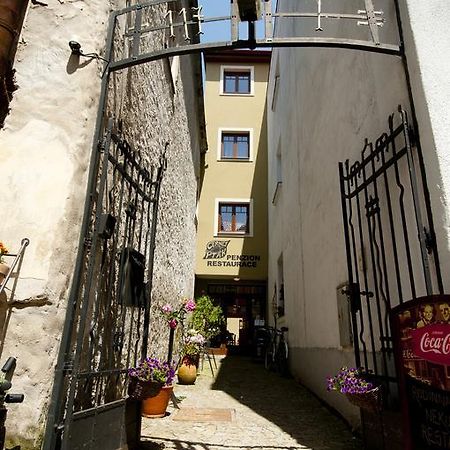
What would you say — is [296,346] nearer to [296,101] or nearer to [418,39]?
[296,101]

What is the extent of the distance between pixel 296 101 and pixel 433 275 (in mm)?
6116

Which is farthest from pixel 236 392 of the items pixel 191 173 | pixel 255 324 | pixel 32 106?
pixel 255 324

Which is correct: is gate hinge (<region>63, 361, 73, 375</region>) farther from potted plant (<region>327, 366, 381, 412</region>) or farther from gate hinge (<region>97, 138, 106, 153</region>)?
potted plant (<region>327, 366, 381, 412</region>)

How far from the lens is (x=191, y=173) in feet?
32.9

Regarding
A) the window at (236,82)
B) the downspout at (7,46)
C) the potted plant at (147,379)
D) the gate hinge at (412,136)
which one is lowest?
the potted plant at (147,379)

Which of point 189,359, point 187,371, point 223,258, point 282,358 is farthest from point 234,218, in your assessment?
point 187,371

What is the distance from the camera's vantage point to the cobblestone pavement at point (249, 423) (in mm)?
3266

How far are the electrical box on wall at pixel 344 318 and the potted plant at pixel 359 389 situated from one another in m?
1.20

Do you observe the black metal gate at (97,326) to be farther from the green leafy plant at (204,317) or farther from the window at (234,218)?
the window at (234,218)

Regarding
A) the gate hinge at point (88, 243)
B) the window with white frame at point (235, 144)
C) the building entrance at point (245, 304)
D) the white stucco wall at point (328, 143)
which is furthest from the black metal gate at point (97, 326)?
the building entrance at point (245, 304)

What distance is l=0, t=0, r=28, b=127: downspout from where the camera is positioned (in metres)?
2.48

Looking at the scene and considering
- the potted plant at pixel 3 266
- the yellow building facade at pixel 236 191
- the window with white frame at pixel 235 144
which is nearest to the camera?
the potted plant at pixel 3 266

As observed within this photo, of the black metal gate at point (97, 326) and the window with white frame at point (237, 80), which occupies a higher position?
the window with white frame at point (237, 80)

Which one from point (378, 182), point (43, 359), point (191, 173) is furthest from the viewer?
point (191, 173)
